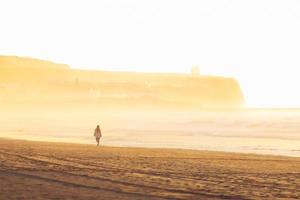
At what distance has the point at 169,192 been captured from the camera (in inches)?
669

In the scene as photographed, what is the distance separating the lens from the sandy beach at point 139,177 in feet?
54.3

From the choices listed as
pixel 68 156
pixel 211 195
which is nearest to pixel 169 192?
pixel 211 195

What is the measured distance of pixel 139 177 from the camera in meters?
19.9

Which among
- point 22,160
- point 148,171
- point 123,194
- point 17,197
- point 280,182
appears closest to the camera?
point 17,197

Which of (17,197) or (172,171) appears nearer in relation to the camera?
(17,197)

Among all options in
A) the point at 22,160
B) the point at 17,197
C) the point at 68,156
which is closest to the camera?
the point at 17,197

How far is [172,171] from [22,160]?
6.38 meters

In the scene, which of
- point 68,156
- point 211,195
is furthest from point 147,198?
point 68,156

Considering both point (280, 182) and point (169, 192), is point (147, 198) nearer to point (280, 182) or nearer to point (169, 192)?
point (169, 192)

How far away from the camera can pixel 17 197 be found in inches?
600

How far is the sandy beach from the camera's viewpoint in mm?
16562

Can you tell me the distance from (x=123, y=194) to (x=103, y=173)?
450 centimetres

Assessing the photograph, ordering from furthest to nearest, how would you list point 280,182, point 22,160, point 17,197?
point 22,160
point 280,182
point 17,197

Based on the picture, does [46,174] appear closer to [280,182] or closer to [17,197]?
[17,197]
